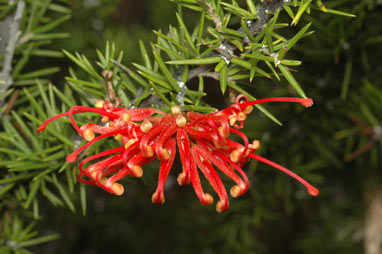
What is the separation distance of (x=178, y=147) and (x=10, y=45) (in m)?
A: 0.37

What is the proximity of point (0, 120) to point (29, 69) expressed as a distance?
27 cm

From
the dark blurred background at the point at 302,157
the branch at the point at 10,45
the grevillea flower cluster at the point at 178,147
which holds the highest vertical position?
the branch at the point at 10,45

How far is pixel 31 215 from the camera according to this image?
0.73 metres

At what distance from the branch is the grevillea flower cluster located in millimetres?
244

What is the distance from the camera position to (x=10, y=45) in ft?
2.04

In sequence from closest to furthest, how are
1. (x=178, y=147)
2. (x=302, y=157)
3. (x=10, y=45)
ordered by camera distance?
(x=178, y=147), (x=10, y=45), (x=302, y=157)

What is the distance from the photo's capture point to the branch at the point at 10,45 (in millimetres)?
618

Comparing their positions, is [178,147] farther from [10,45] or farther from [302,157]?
[302,157]

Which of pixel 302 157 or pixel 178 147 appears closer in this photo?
pixel 178 147

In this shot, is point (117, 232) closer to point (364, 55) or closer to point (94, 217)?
point (94, 217)

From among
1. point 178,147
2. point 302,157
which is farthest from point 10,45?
point 302,157

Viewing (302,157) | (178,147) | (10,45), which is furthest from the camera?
(302,157)

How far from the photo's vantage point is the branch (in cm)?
62

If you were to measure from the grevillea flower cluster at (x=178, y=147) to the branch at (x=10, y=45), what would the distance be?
24 centimetres
